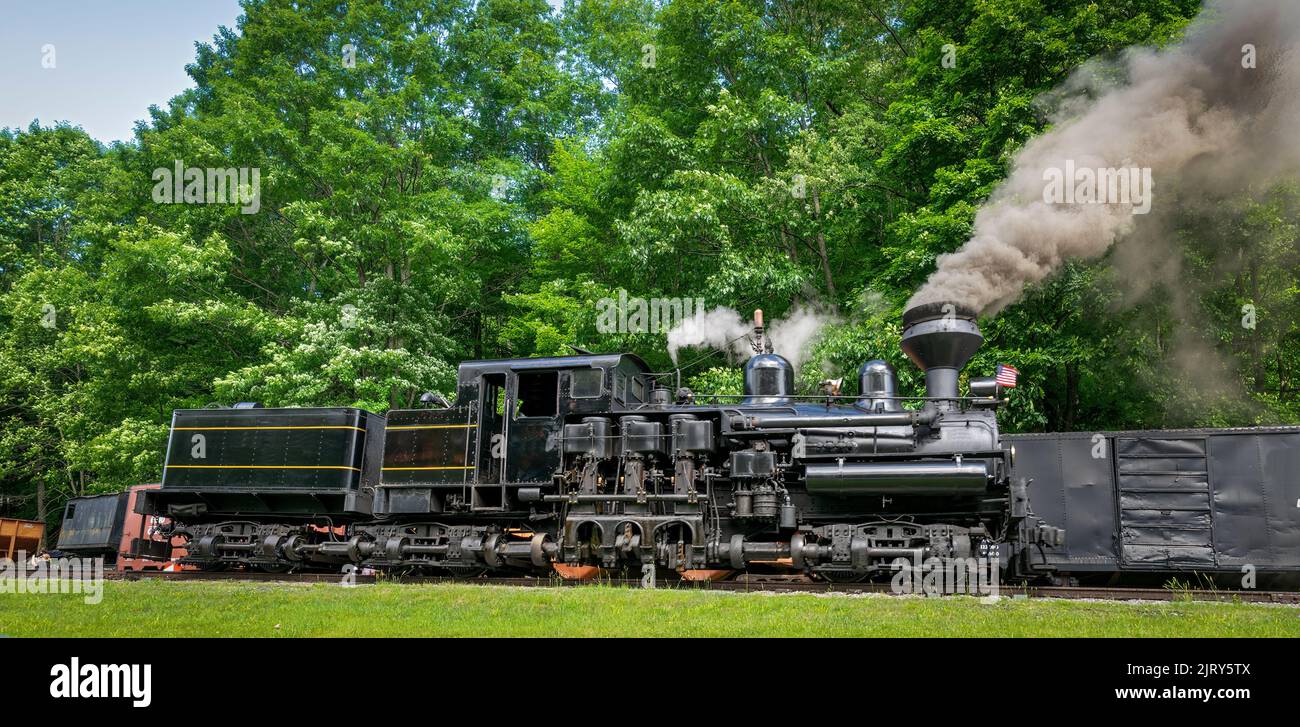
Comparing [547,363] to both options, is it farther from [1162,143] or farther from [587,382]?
[1162,143]

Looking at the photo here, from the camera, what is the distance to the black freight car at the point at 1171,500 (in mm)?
11492

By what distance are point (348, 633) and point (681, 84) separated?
2162 cm

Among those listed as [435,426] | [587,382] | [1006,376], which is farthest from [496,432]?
[1006,376]

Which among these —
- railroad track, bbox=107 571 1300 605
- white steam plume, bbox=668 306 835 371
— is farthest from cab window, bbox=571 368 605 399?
white steam plume, bbox=668 306 835 371

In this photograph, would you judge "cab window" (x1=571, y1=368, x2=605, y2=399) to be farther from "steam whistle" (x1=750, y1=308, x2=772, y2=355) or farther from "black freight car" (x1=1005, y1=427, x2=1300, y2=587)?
"black freight car" (x1=1005, y1=427, x2=1300, y2=587)

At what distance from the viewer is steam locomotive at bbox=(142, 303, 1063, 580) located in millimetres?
11469

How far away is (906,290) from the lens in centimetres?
1895

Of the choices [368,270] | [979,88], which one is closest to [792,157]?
[979,88]

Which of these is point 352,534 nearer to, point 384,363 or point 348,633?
point 348,633

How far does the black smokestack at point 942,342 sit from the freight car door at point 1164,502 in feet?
8.08

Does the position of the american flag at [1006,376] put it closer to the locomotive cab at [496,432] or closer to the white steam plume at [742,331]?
the locomotive cab at [496,432]

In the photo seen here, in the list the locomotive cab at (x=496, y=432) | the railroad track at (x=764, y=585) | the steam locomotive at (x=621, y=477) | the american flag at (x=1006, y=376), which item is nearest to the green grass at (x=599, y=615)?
the railroad track at (x=764, y=585)

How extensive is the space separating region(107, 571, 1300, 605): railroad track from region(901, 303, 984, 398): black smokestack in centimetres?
295

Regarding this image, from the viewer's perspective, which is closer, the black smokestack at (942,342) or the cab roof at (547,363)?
the black smokestack at (942,342)
